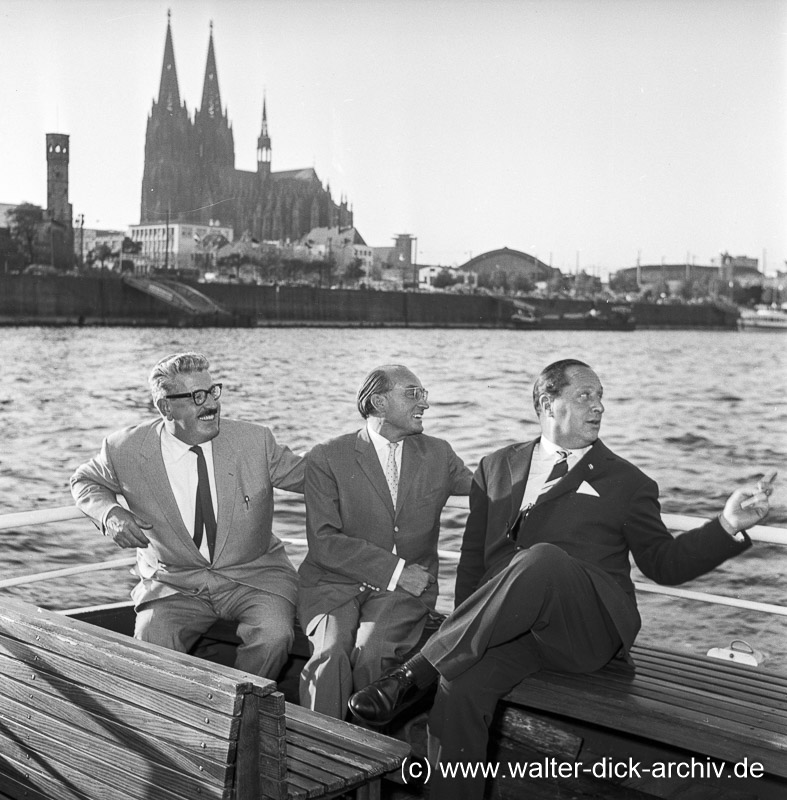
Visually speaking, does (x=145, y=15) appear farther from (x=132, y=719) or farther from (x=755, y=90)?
(x=132, y=719)

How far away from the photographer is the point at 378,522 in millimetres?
3301

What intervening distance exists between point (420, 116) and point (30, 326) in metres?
20.5

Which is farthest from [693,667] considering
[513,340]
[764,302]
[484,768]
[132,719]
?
[513,340]

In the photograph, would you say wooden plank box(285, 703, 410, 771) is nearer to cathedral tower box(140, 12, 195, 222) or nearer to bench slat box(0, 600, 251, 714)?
bench slat box(0, 600, 251, 714)

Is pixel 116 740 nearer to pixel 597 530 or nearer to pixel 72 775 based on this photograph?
pixel 72 775

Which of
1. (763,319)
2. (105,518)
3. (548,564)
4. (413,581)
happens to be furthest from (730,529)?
(763,319)

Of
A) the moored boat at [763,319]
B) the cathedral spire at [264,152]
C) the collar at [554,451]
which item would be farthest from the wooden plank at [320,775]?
the moored boat at [763,319]

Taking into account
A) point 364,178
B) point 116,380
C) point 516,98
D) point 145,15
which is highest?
point 145,15

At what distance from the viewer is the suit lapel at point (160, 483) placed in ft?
11.0

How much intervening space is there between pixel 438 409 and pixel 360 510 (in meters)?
34.4

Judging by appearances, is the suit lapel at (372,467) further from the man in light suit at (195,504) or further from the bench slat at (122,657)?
the bench slat at (122,657)

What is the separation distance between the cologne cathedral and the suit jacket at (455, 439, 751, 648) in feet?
108

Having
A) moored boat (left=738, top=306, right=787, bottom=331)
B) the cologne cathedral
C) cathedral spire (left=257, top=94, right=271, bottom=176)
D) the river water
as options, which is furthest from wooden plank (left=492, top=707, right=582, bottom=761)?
moored boat (left=738, top=306, right=787, bottom=331)

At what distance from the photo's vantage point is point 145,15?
150 feet
